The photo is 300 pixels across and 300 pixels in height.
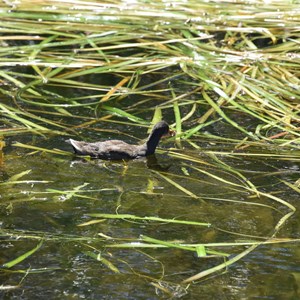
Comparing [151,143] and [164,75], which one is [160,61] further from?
[151,143]

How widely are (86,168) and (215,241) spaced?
171 cm

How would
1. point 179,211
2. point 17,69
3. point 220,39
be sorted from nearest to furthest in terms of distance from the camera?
point 179,211, point 17,69, point 220,39

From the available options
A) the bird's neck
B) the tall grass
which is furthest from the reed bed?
the bird's neck

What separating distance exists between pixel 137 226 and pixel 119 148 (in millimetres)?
1560

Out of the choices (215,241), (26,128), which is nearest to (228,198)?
(215,241)

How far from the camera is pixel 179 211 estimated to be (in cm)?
635

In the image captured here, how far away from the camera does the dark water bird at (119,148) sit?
24.2 feet

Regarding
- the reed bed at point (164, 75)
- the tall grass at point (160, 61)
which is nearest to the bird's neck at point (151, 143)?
the reed bed at point (164, 75)

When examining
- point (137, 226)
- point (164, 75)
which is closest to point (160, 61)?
point (164, 75)

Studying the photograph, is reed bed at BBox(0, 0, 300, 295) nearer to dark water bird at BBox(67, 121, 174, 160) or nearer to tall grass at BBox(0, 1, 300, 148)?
tall grass at BBox(0, 1, 300, 148)

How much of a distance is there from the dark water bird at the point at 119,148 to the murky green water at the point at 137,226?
0.25 ft

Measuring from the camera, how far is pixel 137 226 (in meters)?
6.02

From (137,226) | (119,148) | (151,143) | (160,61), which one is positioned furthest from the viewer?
(160,61)

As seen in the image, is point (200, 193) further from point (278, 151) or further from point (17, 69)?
point (17, 69)
